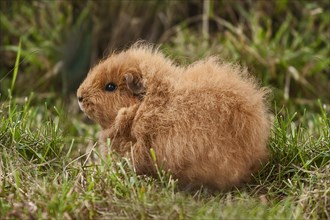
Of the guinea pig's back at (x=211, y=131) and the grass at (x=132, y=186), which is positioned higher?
the guinea pig's back at (x=211, y=131)

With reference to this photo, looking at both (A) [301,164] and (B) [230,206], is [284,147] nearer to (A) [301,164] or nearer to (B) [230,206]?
(A) [301,164]

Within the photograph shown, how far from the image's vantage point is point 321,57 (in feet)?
22.2

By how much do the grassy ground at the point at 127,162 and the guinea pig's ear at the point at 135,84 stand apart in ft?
A: 1.31

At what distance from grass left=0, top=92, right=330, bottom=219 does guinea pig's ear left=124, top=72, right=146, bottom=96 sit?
15.3 inches

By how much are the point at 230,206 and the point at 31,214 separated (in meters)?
0.94

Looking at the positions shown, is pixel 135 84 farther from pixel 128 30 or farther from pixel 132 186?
pixel 128 30

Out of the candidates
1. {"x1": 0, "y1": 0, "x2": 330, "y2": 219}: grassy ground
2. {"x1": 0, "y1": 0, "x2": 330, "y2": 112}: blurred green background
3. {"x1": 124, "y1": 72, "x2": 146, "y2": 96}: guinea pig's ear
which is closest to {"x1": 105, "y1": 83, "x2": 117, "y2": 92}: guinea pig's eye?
{"x1": 124, "y1": 72, "x2": 146, "y2": 96}: guinea pig's ear

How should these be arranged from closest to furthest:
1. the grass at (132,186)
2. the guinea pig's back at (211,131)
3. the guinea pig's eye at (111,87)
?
the grass at (132,186)
the guinea pig's back at (211,131)
the guinea pig's eye at (111,87)

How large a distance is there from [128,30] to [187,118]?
4.05 meters

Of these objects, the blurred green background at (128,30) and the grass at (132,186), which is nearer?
the grass at (132,186)

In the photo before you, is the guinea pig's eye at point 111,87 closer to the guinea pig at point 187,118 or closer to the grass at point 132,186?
the guinea pig at point 187,118

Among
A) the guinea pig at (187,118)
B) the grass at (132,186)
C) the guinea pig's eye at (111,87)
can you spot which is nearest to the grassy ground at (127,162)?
the grass at (132,186)

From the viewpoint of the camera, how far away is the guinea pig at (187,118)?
3.55 metres

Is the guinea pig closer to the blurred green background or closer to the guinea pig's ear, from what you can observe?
the guinea pig's ear
